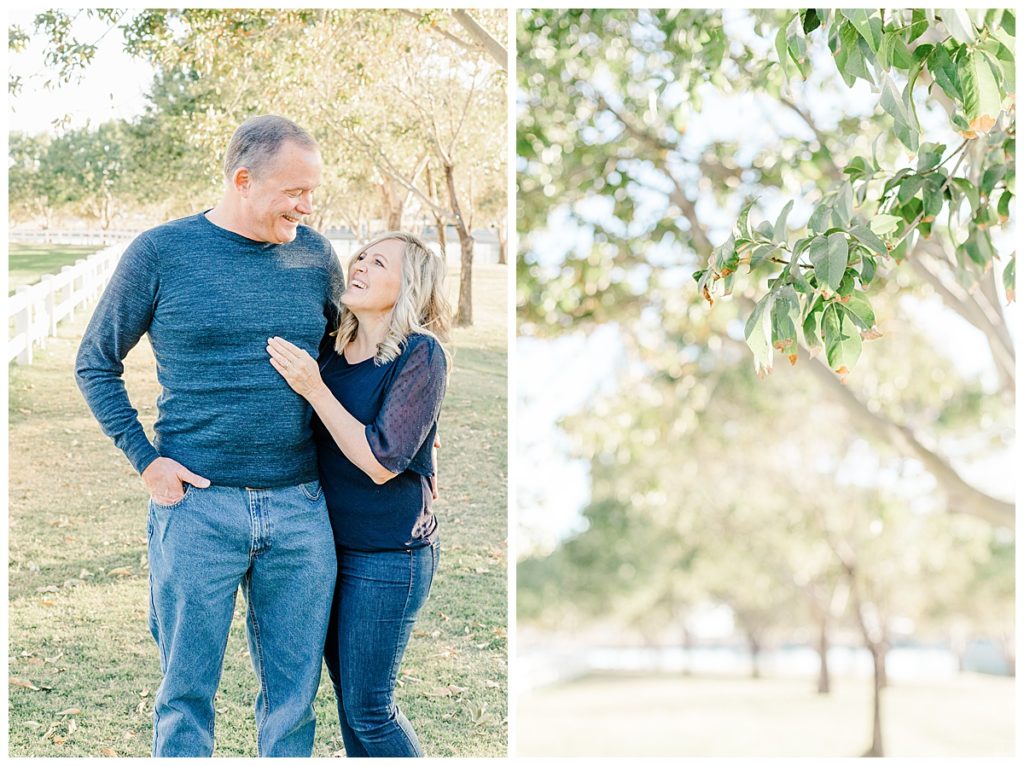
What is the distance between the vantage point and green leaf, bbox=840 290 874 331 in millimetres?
1682

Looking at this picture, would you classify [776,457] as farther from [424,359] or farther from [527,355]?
[424,359]

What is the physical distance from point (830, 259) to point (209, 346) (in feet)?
3.90

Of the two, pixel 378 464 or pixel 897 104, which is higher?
pixel 897 104

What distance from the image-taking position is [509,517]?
281 centimetres

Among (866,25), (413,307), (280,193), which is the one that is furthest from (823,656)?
(866,25)

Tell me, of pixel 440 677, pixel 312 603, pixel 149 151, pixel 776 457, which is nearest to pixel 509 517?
pixel 440 677

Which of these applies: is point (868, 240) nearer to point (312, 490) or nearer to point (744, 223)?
point (744, 223)

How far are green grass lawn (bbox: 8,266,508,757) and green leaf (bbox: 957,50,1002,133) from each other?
1779 millimetres

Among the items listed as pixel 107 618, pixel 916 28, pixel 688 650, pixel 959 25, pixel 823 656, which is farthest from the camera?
pixel 688 650

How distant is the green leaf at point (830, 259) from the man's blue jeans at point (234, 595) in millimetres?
1114

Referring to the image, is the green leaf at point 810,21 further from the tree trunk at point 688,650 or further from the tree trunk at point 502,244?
the tree trunk at point 688,650

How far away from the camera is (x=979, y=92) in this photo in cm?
160

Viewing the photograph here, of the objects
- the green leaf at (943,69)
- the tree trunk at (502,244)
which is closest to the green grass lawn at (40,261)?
the tree trunk at (502,244)

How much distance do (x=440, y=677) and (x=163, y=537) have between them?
103 cm
